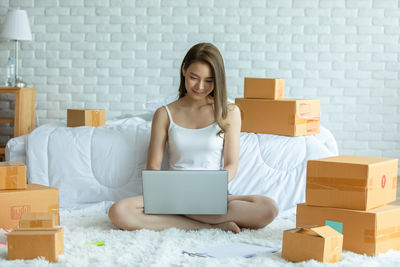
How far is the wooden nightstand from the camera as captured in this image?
4.52 meters

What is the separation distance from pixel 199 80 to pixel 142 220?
28.2 inches

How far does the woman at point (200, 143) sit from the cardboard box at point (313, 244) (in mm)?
448

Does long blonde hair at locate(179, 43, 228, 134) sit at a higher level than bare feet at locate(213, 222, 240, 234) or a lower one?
higher

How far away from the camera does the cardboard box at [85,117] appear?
328 cm

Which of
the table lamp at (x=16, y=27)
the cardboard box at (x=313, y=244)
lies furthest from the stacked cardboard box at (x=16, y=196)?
the table lamp at (x=16, y=27)

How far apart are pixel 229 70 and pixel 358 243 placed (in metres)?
2.85

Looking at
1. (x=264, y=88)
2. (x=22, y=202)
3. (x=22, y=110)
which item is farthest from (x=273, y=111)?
(x=22, y=110)

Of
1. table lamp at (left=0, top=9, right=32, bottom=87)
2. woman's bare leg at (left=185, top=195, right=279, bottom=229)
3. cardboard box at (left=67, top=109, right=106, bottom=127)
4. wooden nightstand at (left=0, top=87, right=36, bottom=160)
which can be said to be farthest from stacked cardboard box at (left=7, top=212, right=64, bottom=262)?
table lamp at (left=0, top=9, right=32, bottom=87)

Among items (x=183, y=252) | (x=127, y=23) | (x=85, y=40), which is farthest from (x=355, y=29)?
(x=183, y=252)

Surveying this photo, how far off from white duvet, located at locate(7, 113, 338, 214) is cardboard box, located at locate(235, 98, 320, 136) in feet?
0.34

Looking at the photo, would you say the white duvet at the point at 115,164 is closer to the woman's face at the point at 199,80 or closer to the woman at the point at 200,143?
the woman at the point at 200,143

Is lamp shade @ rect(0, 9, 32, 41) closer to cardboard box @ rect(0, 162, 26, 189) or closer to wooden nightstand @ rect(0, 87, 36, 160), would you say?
wooden nightstand @ rect(0, 87, 36, 160)

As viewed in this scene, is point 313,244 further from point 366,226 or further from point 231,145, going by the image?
point 231,145

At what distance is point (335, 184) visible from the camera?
7.39ft
